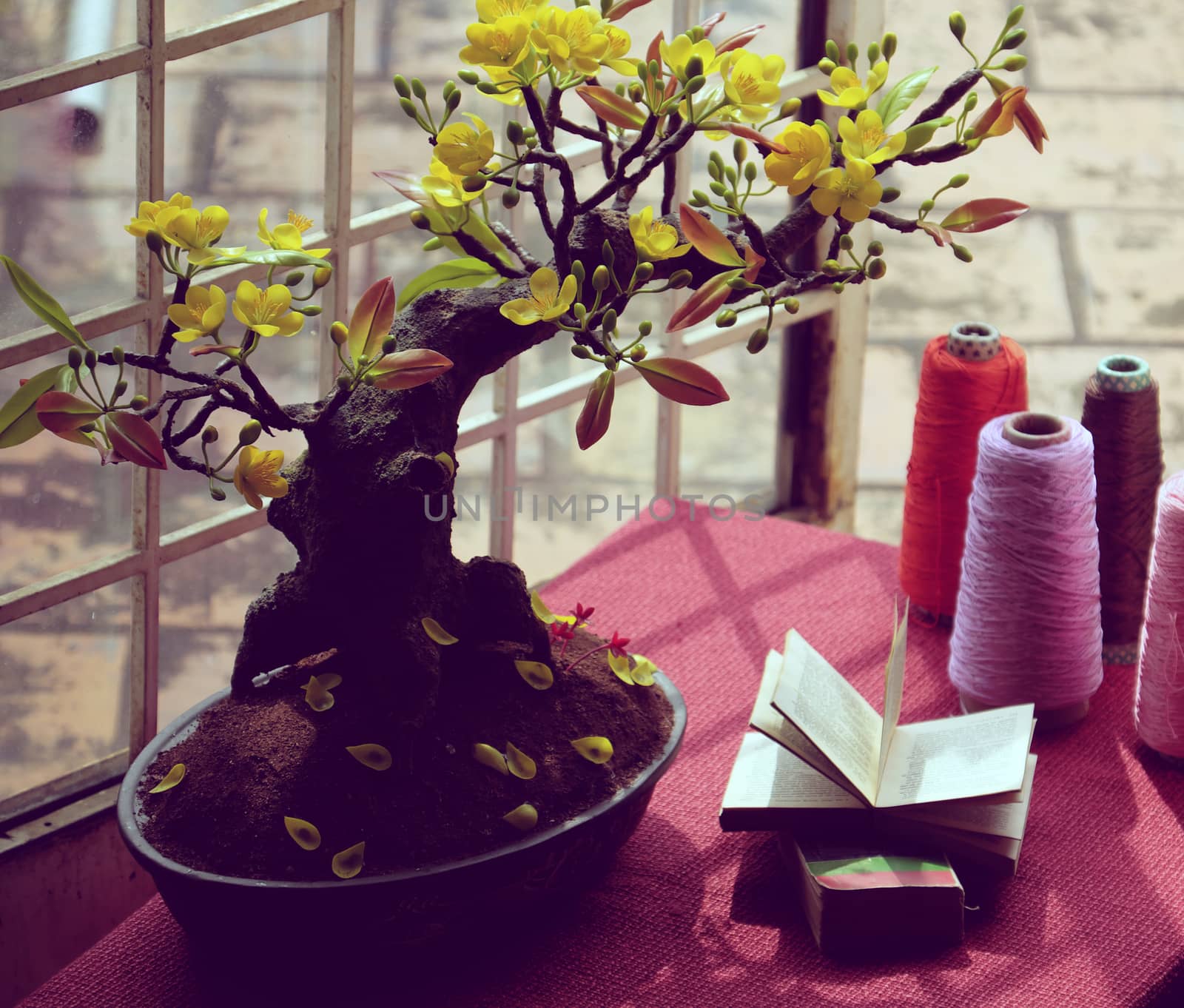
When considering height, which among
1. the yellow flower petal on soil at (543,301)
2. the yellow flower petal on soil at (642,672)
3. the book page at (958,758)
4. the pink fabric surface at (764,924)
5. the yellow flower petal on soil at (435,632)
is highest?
the yellow flower petal on soil at (543,301)

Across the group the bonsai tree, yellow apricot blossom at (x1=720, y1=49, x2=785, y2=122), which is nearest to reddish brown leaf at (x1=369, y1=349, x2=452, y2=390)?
the bonsai tree

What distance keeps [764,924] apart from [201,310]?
1.75ft

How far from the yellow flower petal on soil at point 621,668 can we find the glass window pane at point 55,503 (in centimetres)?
43

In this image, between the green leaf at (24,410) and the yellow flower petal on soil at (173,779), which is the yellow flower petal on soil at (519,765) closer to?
the yellow flower petal on soil at (173,779)

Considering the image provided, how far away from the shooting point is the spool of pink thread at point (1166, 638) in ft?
3.33

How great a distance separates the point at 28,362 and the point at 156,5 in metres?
0.27

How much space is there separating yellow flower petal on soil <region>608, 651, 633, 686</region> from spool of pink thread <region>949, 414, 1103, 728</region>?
325 mm

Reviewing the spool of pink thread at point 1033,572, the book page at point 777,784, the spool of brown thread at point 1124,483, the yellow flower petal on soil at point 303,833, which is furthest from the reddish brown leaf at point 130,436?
the spool of brown thread at point 1124,483

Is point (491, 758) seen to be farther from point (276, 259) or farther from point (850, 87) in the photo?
point (850, 87)

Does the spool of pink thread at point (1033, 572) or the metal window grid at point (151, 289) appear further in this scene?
the spool of pink thread at point (1033, 572)

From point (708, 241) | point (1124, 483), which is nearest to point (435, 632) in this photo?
point (708, 241)

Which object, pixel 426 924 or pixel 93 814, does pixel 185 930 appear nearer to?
pixel 426 924

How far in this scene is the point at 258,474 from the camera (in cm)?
73

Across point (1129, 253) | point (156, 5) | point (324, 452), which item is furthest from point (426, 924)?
point (1129, 253)
